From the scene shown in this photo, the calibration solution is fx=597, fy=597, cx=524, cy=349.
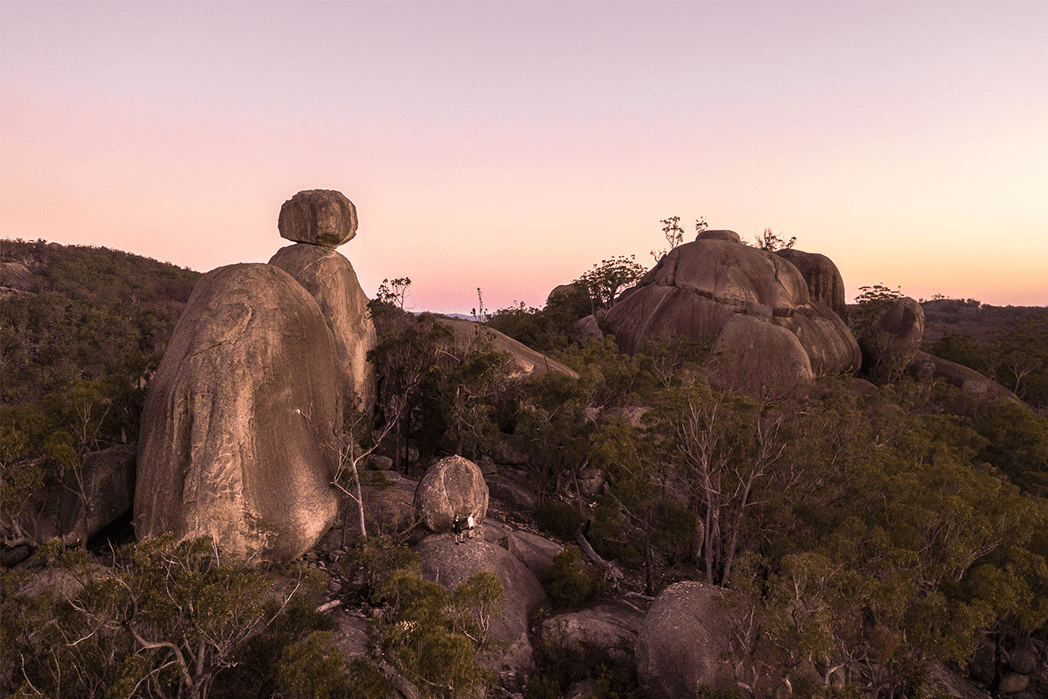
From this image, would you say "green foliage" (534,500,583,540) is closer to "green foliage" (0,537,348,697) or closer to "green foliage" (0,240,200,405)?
"green foliage" (0,537,348,697)

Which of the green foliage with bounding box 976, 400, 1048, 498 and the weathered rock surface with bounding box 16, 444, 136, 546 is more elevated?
the weathered rock surface with bounding box 16, 444, 136, 546

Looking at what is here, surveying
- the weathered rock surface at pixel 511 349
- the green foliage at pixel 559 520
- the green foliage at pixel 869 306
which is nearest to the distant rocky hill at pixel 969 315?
the green foliage at pixel 869 306

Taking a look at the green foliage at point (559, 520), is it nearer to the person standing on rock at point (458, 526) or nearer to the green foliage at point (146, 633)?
the person standing on rock at point (458, 526)

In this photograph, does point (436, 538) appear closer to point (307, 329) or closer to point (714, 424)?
point (307, 329)

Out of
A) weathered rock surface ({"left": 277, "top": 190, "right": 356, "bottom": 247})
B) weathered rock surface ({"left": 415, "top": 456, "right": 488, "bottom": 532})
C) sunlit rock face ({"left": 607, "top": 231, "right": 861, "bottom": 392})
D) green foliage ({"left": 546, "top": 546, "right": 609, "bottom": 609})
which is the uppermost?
weathered rock surface ({"left": 277, "top": 190, "right": 356, "bottom": 247})

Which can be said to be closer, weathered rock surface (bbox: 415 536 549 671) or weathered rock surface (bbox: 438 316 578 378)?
weathered rock surface (bbox: 415 536 549 671)

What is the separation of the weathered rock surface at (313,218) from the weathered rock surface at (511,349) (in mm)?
7410

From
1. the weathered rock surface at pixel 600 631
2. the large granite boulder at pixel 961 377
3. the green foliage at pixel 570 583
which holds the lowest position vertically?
the weathered rock surface at pixel 600 631

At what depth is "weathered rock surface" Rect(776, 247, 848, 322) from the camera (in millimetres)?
54625

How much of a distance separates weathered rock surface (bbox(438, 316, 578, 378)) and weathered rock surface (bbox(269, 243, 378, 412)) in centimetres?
527

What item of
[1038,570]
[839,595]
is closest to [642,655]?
[839,595]

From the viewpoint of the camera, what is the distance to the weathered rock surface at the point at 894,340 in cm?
4841

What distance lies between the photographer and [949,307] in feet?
390

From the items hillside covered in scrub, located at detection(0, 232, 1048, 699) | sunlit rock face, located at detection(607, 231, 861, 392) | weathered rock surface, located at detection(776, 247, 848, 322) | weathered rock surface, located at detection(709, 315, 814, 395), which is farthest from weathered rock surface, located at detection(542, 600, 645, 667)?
weathered rock surface, located at detection(776, 247, 848, 322)
